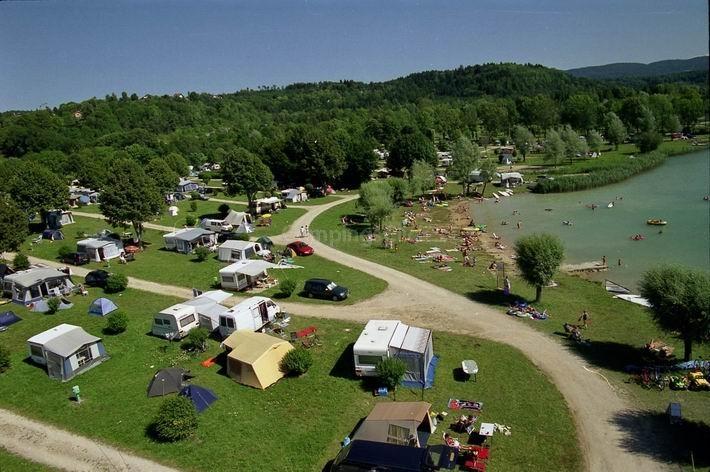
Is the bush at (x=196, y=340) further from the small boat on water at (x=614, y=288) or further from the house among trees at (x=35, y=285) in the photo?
the small boat on water at (x=614, y=288)

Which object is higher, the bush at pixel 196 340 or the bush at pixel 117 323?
the bush at pixel 117 323

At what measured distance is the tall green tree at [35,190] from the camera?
147ft

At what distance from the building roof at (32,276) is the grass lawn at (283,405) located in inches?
257

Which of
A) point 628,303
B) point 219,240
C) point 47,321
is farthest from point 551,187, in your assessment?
point 47,321

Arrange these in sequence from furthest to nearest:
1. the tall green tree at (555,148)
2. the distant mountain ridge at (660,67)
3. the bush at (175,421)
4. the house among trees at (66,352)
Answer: the tall green tree at (555,148) → the house among trees at (66,352) → the bush at (175,421) → the distant mountain ridge at (660,67)

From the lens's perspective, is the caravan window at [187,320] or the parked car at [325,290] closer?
the caravan window at [187,320]

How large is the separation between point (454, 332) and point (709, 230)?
31232 mm

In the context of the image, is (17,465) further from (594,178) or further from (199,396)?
(594,178)

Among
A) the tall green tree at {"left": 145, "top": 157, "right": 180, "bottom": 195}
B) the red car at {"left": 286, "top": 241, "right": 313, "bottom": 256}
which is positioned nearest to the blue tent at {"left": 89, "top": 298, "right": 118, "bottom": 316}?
the red car at {"left": 286, "top": 241, "right": 313, "bottom": 256}

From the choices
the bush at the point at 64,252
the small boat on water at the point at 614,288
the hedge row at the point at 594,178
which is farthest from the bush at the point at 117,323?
the hedge row at the point at 594,178

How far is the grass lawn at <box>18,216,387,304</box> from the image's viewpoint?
30.4m

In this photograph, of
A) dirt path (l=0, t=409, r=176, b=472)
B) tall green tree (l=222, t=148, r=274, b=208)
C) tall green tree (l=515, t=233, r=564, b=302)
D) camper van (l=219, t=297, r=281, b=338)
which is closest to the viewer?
dirt path (l=0, t=409, r=176, b=472)

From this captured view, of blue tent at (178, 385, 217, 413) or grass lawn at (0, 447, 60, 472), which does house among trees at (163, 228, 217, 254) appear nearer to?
blue tent at (178, 385, 217, 413)

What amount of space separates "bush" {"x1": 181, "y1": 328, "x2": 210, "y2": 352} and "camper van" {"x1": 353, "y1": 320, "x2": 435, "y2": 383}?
7.76 m
